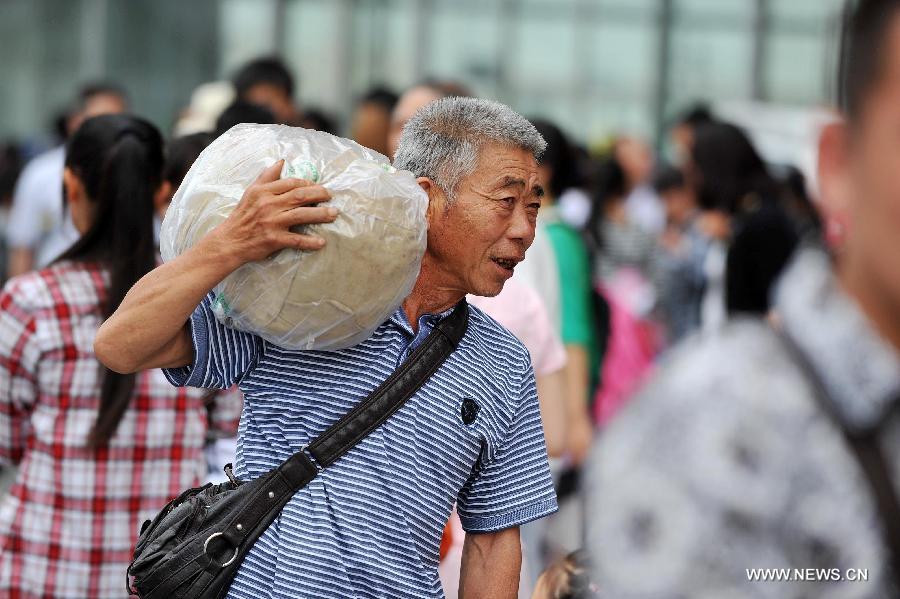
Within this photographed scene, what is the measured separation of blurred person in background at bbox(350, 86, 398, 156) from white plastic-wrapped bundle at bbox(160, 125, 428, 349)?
4.22 meters

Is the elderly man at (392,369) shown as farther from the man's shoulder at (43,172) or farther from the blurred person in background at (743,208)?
the man's shoulder at (43,172)

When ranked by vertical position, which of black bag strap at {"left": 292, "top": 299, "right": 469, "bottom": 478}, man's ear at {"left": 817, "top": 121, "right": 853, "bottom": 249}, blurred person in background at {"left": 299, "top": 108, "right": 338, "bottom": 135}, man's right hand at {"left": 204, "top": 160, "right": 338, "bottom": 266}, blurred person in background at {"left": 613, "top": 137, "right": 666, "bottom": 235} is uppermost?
man's ear at {"left": 817, "top": 121, "right": 853, "bottom": 249}

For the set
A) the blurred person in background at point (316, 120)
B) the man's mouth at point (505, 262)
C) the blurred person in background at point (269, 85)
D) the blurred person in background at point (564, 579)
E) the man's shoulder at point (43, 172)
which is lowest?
the blurred person in background at point (564, 579)

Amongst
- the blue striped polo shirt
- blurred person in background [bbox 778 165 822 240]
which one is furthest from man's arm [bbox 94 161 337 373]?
blurred person in background [bbox 778 165 822 240]

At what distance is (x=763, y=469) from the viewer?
136 cm

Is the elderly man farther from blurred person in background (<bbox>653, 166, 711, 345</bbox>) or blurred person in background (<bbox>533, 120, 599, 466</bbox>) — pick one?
blurred person in background (<bbox>653, 166, 711, 345</bbox>)

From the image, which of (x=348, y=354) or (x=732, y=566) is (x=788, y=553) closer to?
(x=732, y=566)

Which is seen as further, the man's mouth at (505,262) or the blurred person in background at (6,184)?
the blurred person in background at (6,184)

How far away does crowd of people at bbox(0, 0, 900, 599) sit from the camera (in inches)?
53.0

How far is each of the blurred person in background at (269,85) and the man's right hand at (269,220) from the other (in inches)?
168

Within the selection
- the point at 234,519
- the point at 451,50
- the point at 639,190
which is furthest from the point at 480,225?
the point at 451,50

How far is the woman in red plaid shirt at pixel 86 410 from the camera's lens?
12.4ft

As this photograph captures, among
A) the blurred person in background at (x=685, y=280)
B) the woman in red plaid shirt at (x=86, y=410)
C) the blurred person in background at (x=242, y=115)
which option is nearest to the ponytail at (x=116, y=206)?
the woman in red plaid shirt at (x=86, y=410)

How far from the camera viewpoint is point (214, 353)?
104 inches
